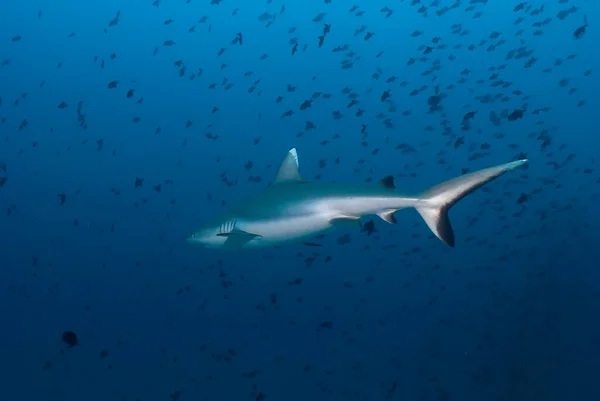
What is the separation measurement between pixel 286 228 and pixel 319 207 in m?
0.42

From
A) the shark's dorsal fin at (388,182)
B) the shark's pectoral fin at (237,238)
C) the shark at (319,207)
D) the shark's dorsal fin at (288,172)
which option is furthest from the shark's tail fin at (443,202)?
the shark's pectoral fin at (237,238)

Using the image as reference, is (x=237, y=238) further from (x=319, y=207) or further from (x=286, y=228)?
(x=319, y=207)

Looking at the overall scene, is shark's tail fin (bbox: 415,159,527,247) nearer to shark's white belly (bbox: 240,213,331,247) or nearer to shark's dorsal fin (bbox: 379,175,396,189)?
shark's dorsal fin (bbox: 379,175,396,189)

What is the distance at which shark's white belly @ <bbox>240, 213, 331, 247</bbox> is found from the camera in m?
4.45

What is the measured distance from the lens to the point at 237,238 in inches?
194

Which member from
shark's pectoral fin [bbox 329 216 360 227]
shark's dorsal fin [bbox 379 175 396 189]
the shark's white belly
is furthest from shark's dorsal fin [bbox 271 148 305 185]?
shark's dorsal fin [bbox 379 175 396 189]

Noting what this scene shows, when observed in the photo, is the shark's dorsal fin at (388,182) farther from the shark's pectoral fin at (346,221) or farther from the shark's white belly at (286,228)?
the shark's white belly at (286,228)

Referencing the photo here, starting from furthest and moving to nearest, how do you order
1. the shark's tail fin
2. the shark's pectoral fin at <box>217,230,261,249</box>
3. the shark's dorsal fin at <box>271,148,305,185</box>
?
the shark's dorsal fin at <box>271,148,305,185</box>
the shark's pectoral fin at <box>217,230,261,249</box>
the shark's tail fin

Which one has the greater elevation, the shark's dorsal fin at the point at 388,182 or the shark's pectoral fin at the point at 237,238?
the shark's dorsal fin at the point at 388,182

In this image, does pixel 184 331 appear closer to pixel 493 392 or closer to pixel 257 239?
pixel 493 392

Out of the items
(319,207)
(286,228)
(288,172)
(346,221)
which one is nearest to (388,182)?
(346,221)

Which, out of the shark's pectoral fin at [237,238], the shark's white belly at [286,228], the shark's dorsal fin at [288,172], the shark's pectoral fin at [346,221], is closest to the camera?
the shark's pectoral fin at [346,221]

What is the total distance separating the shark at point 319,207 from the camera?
3.96m

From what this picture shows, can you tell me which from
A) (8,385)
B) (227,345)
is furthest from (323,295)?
(8,385)
